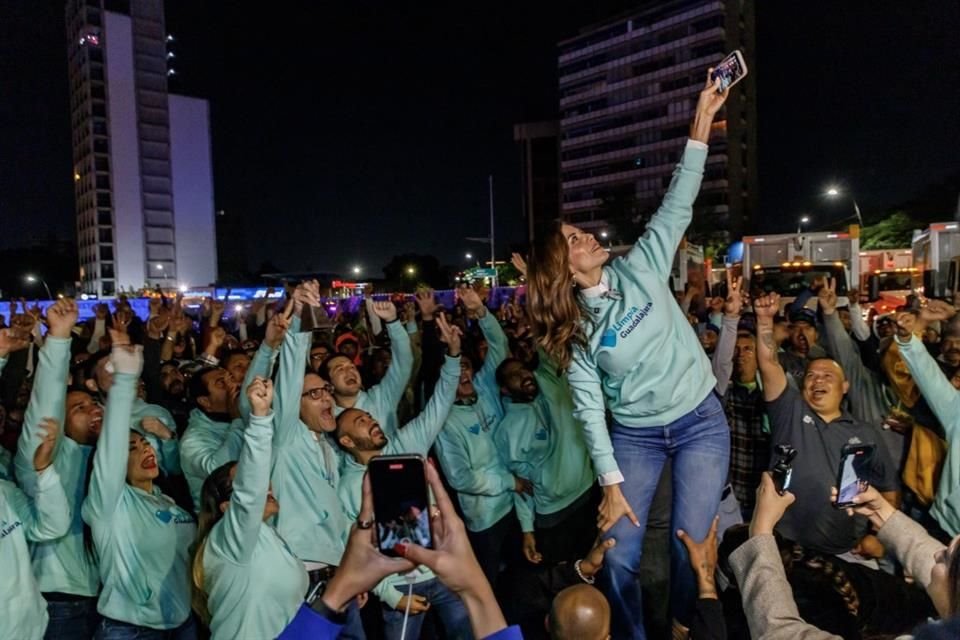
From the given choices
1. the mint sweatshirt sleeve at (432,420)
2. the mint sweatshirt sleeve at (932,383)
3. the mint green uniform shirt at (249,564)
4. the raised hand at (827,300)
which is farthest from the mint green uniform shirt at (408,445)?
the raised hand at (827,300)

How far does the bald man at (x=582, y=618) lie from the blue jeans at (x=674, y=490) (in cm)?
74

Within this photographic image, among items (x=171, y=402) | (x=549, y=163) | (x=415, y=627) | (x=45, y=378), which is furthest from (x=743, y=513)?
(x=549, y=163)

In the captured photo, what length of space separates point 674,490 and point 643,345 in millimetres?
683

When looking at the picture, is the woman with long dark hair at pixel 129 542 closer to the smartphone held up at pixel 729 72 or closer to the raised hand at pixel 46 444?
the raised hand at pixel 46 444

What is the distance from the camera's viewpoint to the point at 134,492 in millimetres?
3320

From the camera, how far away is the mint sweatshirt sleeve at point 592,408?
3.03 m

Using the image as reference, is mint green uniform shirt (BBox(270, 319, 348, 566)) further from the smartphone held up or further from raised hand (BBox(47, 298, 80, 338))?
the smartphone held up

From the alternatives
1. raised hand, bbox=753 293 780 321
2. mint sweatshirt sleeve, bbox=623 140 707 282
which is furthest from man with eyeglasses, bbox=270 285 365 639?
raised hand, bbox=753 293 780 321

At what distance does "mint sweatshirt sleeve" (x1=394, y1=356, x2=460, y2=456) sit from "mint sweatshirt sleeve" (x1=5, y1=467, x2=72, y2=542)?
1793mm

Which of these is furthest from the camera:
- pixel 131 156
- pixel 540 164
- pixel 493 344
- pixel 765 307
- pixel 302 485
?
pixel 540 164

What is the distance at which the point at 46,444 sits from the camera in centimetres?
314

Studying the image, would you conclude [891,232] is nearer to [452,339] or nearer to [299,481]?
[452,339]

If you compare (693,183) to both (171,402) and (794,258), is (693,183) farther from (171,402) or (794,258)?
(794,258)

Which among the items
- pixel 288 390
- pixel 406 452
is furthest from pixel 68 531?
pixel 406 452
